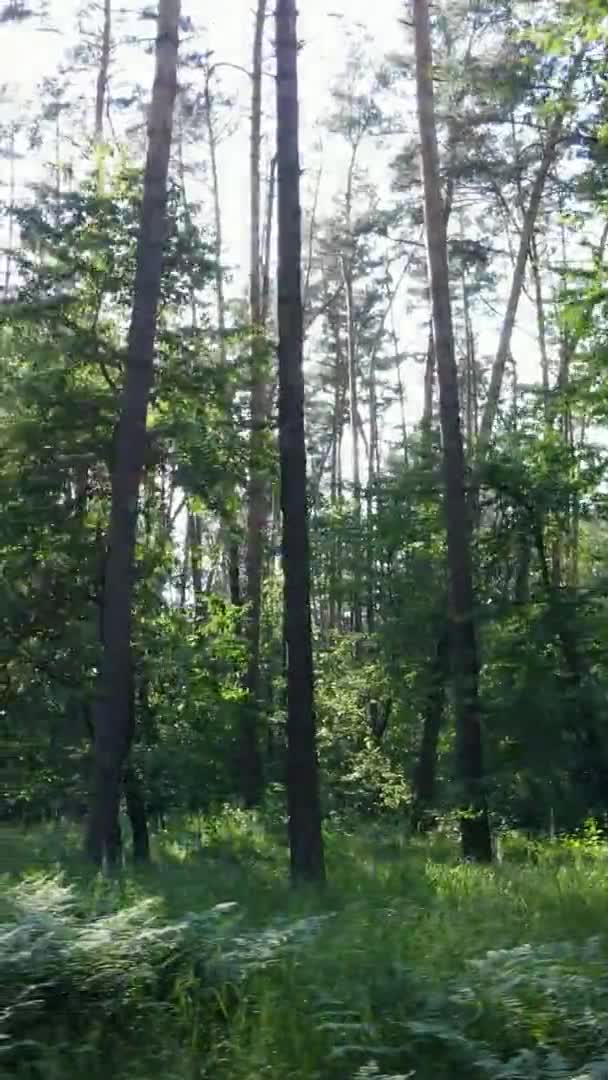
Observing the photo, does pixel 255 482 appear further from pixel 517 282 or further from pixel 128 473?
pixel 517 282

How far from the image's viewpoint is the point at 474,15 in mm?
25391

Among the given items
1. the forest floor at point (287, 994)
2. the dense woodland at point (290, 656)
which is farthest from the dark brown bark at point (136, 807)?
the forest floor at point (287, 994)

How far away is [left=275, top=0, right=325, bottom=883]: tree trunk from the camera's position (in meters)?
13.1

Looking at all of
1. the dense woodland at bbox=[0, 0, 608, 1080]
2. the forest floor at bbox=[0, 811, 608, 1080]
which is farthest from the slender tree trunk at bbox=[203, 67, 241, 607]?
the forest floor at bbox=[0, 811, 608, 1080]

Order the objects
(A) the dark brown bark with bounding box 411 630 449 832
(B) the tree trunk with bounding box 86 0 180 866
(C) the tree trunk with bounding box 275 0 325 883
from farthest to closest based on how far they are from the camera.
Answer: (A) the dark brown bark with bounding box 411 630 449 832, (B) the tree trunk with bounding box 86 0 180 866, (C) the tree trunk with bounding box 275 0 325 883

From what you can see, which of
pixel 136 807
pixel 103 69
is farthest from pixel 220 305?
pixel 136 807

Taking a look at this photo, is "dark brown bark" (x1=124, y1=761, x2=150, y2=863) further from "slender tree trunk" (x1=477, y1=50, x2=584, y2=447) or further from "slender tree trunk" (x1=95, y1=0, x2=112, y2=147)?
"slender tree trunk" (x1=95, y1=0, x2=112, y2=147)

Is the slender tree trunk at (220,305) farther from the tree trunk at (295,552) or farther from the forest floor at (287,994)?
the forest floor at (287,994)

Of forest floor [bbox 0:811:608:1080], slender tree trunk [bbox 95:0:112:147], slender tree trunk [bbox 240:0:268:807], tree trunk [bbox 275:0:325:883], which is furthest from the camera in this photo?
slender tree trunk [bbox 95:0:112:147]

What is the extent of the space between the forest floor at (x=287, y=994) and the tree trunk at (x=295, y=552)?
5.12 metres

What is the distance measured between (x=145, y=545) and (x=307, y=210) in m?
26.5

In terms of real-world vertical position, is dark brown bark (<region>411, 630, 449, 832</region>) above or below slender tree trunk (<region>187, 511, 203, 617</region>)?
below

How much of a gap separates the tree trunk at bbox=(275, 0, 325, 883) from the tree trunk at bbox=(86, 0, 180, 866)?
A: 1.84 meters

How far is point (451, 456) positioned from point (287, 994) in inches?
469
